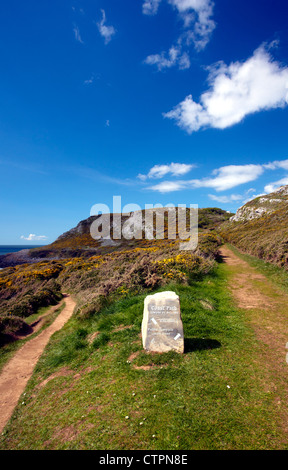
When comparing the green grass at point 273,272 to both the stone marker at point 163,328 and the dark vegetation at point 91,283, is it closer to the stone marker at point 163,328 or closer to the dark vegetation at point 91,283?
the dark vegetation at point 91,283

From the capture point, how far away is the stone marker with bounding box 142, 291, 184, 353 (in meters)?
6.61

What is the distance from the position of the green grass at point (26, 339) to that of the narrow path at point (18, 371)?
25 cm

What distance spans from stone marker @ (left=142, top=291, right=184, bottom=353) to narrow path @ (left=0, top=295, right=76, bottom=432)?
4.25 metres

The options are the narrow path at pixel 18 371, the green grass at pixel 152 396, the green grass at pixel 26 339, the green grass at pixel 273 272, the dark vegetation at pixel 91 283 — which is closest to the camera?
the green grass at pixel 152 396

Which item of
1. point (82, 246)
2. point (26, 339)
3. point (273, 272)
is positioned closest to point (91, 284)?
point (26, 339)

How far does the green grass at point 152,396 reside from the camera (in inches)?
158

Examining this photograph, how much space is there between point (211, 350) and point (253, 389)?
5.61 feet

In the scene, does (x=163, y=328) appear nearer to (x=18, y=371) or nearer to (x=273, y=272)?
(x=18, y=371)

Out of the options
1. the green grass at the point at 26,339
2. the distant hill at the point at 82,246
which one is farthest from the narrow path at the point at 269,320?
the distant hill at the point at 82,246

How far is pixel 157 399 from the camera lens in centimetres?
494

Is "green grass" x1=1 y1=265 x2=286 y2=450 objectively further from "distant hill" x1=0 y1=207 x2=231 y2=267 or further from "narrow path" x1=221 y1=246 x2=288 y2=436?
"distant hill" x1=0 y1=207 x2=231 y2=267

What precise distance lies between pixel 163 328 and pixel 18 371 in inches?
235
